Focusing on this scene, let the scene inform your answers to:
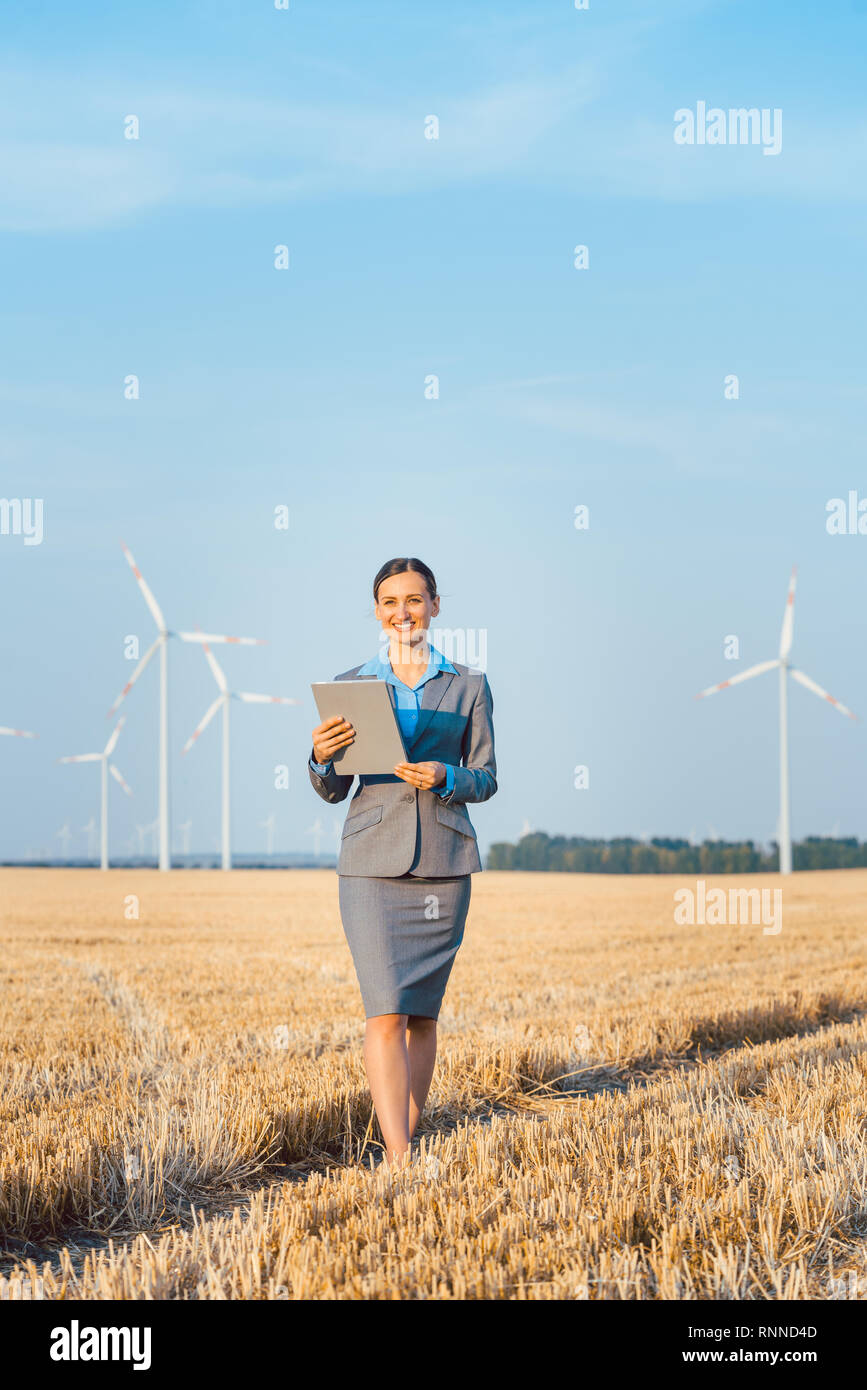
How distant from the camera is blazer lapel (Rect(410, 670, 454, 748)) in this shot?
589 centimetres

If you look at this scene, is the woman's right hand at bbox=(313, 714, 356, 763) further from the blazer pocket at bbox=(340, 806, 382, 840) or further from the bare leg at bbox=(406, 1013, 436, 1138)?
the bare leg at bbox=(406, 1013, 436, 1138)

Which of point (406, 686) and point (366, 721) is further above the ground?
point (406, 686)

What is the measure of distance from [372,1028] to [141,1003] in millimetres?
7956

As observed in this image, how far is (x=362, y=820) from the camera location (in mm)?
5770

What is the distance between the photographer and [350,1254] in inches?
156

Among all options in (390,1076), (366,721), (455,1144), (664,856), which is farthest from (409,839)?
(664,856)

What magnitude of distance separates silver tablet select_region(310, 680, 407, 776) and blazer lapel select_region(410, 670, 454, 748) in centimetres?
42

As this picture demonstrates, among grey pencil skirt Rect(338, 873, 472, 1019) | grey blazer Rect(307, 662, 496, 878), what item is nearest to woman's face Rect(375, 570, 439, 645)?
grey blazer Rect(307, 662, 496, 878)

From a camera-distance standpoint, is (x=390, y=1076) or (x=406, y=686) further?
(x=406, y=686)

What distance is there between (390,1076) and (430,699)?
181cm

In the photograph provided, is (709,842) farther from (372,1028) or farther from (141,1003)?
(372,1028)

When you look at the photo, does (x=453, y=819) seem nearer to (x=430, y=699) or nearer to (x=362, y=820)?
(x=362, y=820)

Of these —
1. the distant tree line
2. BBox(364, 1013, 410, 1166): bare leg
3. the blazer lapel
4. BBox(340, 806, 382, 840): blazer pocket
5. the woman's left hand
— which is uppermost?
the blazer lapel
